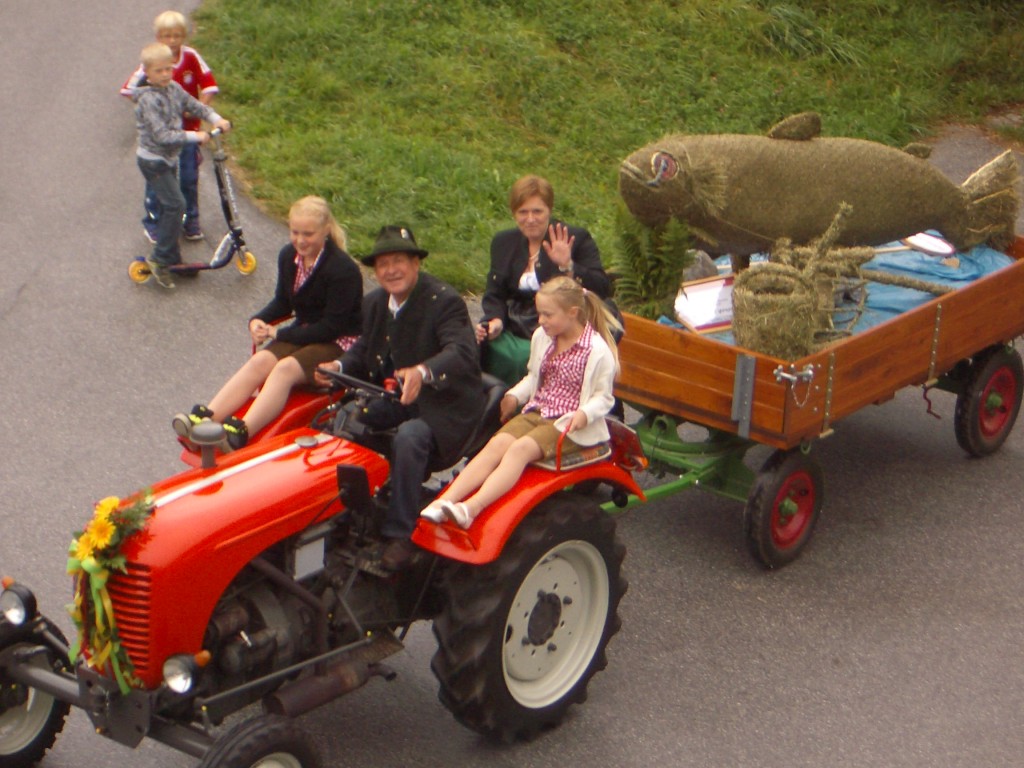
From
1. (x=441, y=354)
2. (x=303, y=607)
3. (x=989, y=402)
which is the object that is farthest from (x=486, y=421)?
(x=989, y=402)

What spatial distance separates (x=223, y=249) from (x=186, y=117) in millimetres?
1127

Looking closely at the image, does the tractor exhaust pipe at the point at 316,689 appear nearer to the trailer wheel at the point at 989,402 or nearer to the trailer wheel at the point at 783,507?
the trailer wheel at the point at 783,507

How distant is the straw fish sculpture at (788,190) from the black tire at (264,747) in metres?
3.13

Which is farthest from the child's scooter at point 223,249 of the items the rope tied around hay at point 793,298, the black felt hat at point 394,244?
A: the black felt hat at point 394,244

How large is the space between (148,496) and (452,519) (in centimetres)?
105

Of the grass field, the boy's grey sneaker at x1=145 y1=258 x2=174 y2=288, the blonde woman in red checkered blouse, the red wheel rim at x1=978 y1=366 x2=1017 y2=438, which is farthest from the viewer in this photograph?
the grass field

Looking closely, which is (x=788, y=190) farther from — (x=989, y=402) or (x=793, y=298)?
(x=989, y=402)

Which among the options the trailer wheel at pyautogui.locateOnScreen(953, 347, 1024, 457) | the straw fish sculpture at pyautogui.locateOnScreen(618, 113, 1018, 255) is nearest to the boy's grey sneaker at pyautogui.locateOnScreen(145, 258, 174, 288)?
the straw fish sculpture at pyautogui.locateOnScreen(618, 113, 1018, 255)

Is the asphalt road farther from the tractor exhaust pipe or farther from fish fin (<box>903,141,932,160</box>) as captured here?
fish fin (<box>903,141,932,160</box>)

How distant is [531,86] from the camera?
12.5 m

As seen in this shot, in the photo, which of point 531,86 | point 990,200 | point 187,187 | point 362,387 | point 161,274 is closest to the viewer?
point 362,387

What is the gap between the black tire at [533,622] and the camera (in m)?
4.95

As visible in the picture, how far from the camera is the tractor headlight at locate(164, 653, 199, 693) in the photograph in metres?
4.38

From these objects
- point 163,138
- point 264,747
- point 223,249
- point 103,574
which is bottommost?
point 223,249
